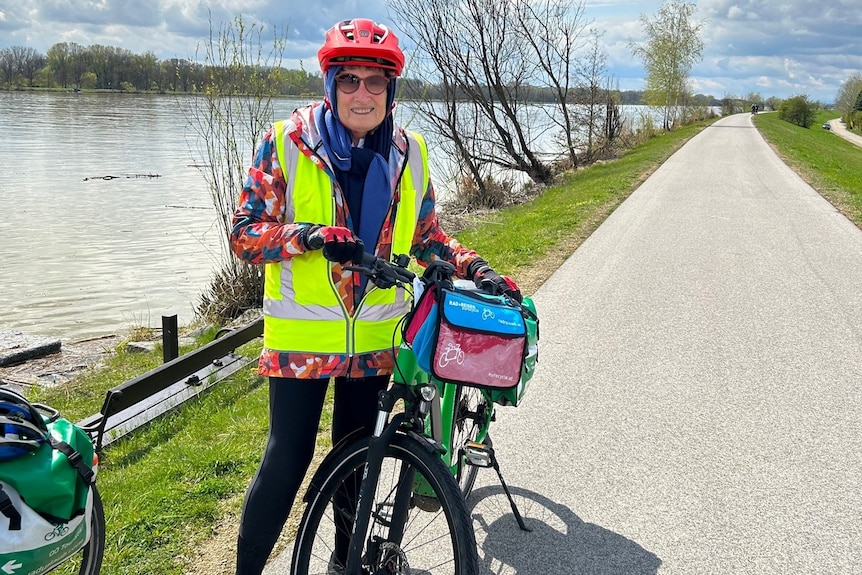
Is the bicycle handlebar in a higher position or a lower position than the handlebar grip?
lower

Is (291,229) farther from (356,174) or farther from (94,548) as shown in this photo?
(94,548)

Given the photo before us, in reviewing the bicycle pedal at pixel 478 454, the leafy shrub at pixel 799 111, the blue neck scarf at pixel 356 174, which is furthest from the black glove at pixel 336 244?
the leafy shrub at pixel 799 111

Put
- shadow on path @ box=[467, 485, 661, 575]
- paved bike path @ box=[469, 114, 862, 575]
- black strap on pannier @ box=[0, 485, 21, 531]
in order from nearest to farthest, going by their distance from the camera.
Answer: black strap on pannier @ box=[0, 485, 21, 531] → shadow on path @ box=[467, 485, 661, 575] → paved bike path @ box=[469, 114, 862, 575]

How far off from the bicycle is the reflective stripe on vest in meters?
0.14

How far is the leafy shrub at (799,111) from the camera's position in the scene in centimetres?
7131

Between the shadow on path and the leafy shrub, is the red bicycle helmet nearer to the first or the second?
the shadow on path

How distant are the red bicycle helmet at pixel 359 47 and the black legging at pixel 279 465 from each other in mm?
1030

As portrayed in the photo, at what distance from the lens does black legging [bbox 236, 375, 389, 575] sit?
2340 mm

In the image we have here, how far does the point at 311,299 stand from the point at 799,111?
8050 cm

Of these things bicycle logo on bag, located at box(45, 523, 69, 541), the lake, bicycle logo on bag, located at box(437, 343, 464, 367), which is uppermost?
bicycle logo on bag, located at box(437, 343, 464, 367)

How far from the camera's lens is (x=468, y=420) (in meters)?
3.17

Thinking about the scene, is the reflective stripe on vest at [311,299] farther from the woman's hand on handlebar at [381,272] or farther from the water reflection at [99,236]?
the water reflection at [99,236]

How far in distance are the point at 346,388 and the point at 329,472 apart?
1.01ft

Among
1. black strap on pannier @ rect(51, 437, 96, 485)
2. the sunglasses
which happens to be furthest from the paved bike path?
the sunglasses
